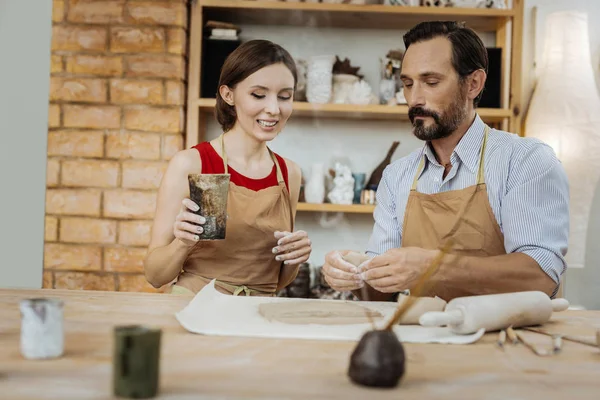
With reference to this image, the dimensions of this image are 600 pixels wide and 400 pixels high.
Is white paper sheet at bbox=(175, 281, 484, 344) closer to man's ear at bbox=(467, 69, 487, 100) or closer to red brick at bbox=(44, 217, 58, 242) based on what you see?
man's ear at bbox=(467, 69, 487, 100)

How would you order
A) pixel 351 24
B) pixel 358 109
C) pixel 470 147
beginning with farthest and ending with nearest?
pixel 351 24
pixel 358 109
pixel 470 147

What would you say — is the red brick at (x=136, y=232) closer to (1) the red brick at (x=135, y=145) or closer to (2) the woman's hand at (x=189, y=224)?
(1) the red brick at (x=135, y=145)

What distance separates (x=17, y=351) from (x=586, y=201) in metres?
2.78

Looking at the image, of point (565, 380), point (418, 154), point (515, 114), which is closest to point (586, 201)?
point (515, 114)

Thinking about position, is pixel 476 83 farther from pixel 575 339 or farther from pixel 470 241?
pixel 575 339

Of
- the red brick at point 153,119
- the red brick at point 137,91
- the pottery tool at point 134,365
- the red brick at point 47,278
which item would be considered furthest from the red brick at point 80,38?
the pottery tool at point 134,365

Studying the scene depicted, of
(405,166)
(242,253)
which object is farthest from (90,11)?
(405,166)

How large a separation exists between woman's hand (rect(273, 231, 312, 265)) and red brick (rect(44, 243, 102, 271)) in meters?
1.54

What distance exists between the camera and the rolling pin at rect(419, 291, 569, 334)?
1.16 m

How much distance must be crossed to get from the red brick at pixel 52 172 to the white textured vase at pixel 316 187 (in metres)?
1.26

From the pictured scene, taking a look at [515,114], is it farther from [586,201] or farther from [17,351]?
[17,351]

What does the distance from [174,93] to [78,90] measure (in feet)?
1.58

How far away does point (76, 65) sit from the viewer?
10.1 feet

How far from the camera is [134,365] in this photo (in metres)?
0.78
